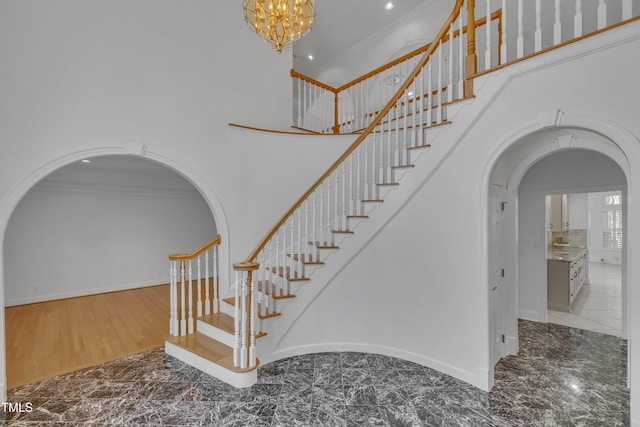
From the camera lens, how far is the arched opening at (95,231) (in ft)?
18.1

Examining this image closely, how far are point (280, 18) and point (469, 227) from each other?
2.53 metres

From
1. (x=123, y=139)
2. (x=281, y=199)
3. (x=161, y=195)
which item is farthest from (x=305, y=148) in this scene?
(x=161, y=195)

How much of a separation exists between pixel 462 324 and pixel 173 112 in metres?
4.31

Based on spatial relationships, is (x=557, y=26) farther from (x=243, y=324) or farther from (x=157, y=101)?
(x=157, y=101)

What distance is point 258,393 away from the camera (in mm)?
2701

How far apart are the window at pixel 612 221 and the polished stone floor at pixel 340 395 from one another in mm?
7535

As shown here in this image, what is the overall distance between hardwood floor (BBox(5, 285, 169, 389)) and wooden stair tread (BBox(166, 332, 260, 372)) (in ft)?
1.95

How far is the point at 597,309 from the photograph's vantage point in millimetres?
4988

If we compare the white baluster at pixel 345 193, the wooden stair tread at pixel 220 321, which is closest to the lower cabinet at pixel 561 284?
the white baluster at pixel 345 193

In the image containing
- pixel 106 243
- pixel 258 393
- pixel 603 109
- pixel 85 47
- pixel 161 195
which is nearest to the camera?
pixel 603 109

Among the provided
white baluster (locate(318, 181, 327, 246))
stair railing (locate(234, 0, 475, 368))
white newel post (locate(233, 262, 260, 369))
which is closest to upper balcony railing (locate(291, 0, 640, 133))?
stair railing (locate(234, 0, 475, 368))

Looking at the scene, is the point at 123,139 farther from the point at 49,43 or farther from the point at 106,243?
the point at 106,243

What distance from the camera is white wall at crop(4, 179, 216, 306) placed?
5539 millimetres

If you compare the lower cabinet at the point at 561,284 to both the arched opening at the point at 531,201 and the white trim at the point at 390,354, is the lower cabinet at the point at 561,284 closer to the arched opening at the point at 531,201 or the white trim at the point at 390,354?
the arched opening at the point at 531,201
